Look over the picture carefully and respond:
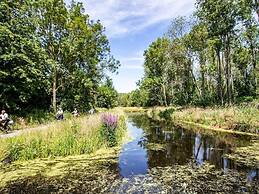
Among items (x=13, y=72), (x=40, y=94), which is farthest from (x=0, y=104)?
(x=40, y=94)

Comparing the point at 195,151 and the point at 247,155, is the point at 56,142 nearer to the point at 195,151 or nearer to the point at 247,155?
the point at 195,151

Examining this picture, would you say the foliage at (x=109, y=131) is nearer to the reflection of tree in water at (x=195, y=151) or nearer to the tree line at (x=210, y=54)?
the reflection of tree in water at (x=195, y=151)

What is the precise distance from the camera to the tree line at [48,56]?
24.0 metres

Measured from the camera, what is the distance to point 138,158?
1382cm

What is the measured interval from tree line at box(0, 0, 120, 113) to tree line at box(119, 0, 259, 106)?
447 inches

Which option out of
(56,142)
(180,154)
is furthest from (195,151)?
(56,142)

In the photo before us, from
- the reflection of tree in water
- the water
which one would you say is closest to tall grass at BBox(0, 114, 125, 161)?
the water

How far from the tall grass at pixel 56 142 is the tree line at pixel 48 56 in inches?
395

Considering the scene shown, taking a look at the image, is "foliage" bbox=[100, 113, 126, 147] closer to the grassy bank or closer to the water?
the water

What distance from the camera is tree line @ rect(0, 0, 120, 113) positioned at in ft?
78.9

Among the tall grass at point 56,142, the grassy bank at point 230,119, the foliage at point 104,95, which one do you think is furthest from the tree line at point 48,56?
the grassy bank at point 230,119

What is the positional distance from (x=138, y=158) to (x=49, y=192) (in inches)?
233

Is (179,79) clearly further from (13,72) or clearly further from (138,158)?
(138,158)

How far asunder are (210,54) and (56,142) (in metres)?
41.0
